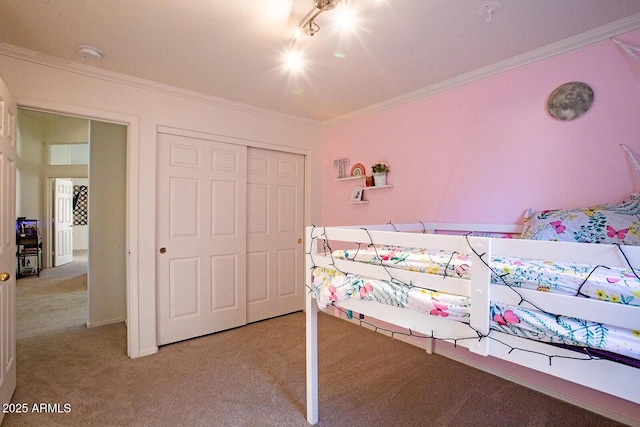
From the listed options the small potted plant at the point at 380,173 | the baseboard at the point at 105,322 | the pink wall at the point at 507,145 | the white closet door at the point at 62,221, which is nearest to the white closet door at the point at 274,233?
the pink wall at the point at 507,145

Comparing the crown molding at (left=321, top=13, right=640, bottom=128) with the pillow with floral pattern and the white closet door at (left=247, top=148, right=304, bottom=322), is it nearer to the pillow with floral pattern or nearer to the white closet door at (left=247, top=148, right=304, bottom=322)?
the pillow with floral pattern

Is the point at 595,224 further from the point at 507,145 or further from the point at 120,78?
the point at 120,78

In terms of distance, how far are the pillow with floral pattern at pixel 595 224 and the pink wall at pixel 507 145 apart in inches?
7.3

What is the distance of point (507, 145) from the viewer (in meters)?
2.23

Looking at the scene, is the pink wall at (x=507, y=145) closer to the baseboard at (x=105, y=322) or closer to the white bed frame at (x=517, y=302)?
the white bed frame at (x=517, y=302)

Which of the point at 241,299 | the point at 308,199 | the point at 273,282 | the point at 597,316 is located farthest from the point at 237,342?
the point at 597,316

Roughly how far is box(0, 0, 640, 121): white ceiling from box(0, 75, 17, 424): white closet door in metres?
Result: 0.54

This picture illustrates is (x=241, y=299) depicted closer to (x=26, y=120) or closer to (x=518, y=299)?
(x=518, y=299)

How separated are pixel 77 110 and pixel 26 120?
452 cm

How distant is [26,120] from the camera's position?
5.30m

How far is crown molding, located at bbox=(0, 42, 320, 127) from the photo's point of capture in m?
2.07

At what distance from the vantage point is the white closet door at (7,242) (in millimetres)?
1705

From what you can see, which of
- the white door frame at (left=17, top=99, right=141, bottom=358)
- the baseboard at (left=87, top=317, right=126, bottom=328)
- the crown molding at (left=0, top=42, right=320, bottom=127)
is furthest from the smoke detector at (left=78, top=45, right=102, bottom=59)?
the baseboard at (left=87, top=317, right=126, bottom=328)

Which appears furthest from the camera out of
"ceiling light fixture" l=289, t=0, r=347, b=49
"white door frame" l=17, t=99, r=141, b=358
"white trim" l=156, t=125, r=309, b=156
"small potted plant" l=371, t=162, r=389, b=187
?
"small potted plant" l=371, t=162, r=389, b=187
